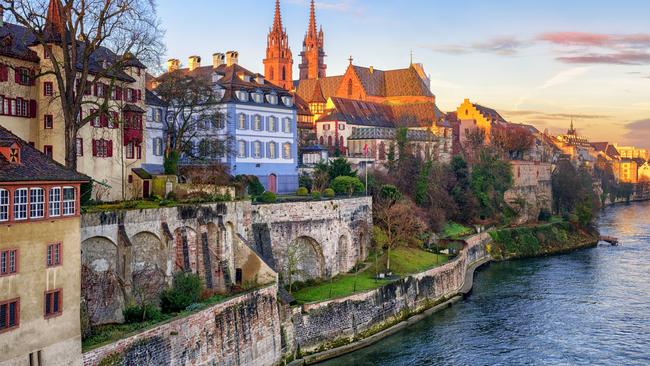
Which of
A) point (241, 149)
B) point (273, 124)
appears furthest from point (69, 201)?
point (273, 124)

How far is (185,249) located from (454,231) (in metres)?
42.4

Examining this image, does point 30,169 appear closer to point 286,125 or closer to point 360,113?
point 286,125

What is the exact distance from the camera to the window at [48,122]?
3566 cm

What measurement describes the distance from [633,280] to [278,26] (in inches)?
3401

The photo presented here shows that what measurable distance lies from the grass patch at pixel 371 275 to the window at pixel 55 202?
1749 cm

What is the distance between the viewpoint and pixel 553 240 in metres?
80.5

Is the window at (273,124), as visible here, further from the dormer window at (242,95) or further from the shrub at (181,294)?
the shrub at (181,294)

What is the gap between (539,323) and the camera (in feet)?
148

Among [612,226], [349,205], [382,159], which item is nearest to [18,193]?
[349,205]

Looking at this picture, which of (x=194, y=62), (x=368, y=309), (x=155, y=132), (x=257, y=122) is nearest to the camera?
(x=368, y=309)

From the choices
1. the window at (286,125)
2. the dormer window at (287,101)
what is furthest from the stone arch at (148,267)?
the dormer window at (287,101)

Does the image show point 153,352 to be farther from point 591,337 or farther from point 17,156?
point 591,337

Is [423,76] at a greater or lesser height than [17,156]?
greater

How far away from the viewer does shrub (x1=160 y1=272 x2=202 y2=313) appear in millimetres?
30422
